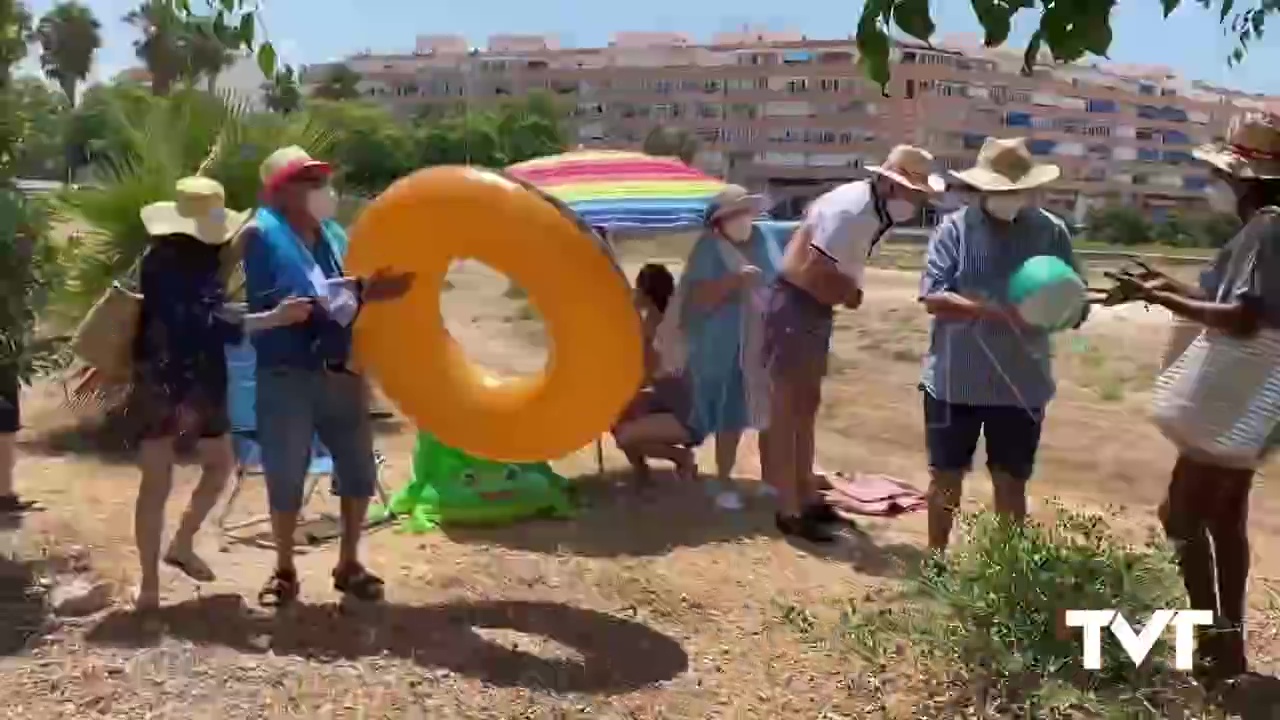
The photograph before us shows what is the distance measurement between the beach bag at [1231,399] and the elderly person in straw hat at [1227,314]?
0.03 metres

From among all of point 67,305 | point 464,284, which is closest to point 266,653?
point 67,305

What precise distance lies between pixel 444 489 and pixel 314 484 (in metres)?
0.85

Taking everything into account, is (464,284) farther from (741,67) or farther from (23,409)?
(741,67)

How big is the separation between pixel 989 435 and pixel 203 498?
107 inches

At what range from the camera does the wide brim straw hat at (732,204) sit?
6.05 meters

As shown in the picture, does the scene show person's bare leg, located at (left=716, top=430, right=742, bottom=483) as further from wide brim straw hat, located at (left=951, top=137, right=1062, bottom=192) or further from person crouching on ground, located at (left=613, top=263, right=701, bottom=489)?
wide brim straw hat, located at (left=951, top=137, right=1062, bottom=192)

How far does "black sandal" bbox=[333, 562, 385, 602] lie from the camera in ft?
14.9

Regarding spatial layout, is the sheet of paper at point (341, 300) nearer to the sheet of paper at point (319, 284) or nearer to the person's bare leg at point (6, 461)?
the sheet of paper at point (319, 284)

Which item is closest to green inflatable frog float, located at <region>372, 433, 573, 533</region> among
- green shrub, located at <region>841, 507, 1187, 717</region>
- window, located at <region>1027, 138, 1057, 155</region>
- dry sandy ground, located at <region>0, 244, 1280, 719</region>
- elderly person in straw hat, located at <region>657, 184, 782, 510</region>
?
dry sandy ground, located at <region>0, 244, 1280, 719</region>

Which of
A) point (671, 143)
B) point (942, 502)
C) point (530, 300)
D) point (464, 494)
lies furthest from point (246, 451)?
point (671, 143)

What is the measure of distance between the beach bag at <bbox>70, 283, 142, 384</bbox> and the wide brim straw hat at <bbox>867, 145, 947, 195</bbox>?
9.22 ft

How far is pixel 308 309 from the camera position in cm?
407

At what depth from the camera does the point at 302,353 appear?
4188 millimetres

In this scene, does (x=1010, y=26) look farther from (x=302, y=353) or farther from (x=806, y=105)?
(x=806, y=105)
